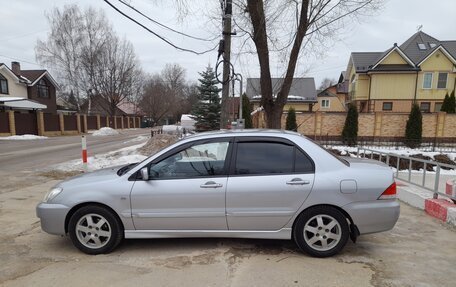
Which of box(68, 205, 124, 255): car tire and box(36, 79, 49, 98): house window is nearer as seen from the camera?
box(68, 205, 124, 255): car tire

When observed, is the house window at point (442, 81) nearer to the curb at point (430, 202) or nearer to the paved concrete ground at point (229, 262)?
the curb at point (430, 202)

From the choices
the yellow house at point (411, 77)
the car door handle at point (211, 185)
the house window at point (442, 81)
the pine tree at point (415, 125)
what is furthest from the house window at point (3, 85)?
the house window at point (442, 81)

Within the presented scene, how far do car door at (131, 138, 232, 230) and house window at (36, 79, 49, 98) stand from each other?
137 feet

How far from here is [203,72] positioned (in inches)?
911

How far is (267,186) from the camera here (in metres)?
3.76

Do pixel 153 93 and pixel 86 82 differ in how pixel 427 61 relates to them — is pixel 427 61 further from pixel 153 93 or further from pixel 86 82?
pixel 153 93

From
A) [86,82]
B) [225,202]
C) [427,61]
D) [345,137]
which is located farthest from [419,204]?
[86,82]

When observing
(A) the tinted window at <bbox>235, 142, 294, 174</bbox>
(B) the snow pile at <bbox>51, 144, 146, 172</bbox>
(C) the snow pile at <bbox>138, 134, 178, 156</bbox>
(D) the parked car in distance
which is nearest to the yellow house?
(C) the snow pile at <bbox>138, 134, 178, 156</bbox>

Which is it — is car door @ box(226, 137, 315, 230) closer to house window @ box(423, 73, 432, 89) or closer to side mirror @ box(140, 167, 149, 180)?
side mirror @ box(140, 167, 149, 180)

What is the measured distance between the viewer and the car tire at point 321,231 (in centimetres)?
375

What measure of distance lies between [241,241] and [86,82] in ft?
144

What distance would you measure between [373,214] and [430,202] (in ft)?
8.29

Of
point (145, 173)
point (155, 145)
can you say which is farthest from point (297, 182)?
point (155, 145)

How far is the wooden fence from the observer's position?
80.7 ft
